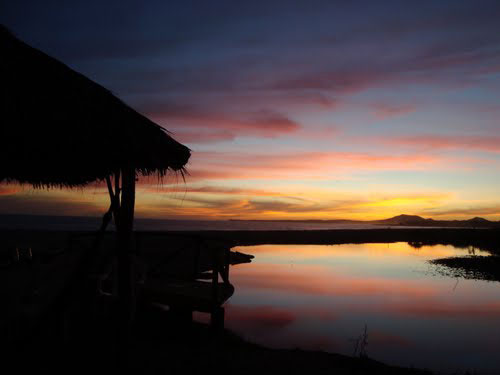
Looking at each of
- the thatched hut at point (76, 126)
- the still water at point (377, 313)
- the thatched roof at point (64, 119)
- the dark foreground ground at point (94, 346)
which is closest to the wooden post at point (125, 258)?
the thatched hut at point (76, 126)

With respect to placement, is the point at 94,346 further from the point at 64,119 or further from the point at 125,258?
the point at 64,119

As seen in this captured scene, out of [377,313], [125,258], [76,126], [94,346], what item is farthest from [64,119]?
[377,313]

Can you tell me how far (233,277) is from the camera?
1755cm

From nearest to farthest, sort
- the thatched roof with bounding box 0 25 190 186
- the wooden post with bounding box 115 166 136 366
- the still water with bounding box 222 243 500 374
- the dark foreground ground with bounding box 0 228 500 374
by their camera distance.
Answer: the thatched roof with bounding box 0 25 190 186 < the dark foreground ground with bounding box 0 228 500 374 < the wooden post with bounding box 115 166 136 366 < the still water with bounding box 222 243 500 374

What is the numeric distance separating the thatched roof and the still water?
5.46 meters

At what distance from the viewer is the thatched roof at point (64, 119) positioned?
4.25m

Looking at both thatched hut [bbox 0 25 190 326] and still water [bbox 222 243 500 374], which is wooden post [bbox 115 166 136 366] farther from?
still water [bbox 222 243 500 374]

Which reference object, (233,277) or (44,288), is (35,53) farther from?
(233,277)

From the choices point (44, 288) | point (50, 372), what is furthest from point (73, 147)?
point (50, 372)

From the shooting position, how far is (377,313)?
12.1 meters

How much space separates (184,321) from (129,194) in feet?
12.2

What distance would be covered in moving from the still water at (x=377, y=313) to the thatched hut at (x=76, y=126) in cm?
489

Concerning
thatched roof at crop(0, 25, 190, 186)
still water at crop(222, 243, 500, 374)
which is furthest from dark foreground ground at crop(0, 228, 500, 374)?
still water at crop(222, 243, 500, 374)

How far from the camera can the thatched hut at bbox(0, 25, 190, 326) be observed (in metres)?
4.27
